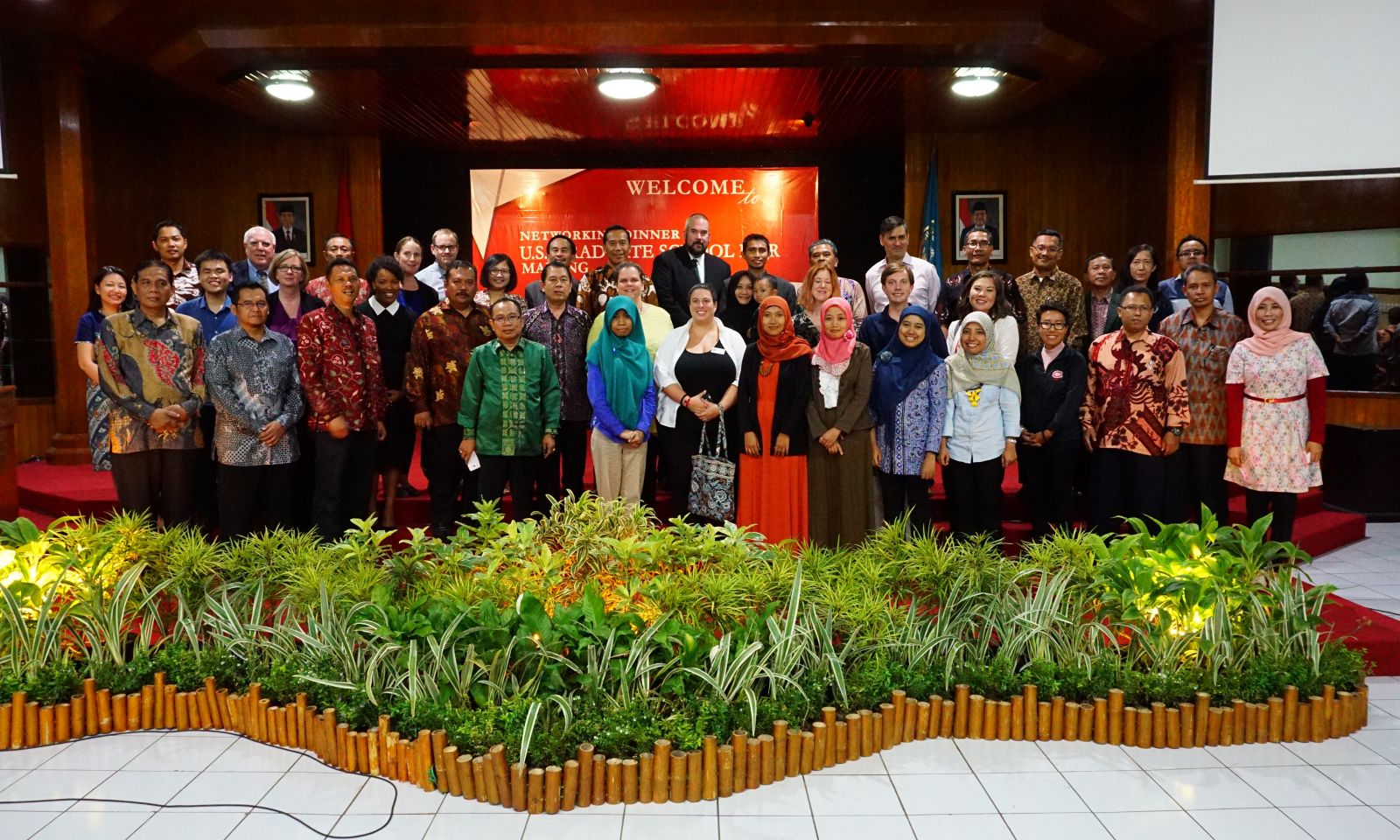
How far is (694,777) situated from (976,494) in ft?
7.35

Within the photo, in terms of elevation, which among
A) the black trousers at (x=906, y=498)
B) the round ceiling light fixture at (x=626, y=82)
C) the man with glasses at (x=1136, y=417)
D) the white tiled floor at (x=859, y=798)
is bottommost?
the white tiled floor at (x=859, y=798)

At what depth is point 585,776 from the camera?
108 inches


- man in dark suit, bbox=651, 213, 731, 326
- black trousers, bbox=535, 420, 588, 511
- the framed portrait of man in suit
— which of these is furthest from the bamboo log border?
the framed portrait of man in suit

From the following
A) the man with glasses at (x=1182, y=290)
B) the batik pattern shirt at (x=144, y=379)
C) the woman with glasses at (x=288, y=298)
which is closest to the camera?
the batik pattern shirt at (x=144, y=379)

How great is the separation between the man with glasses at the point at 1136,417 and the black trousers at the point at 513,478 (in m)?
2.61

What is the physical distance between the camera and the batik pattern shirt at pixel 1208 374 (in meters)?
4.54

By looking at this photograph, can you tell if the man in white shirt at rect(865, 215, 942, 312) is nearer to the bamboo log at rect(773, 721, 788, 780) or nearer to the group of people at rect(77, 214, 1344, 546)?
the group of people at rect(77, 214, 1344, 546)

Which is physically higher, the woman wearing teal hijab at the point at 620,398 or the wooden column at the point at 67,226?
the wooden column at the point at 67,226

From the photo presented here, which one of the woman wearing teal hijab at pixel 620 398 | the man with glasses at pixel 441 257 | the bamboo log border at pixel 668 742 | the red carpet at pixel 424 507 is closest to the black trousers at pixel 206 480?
the red carpet at pixel 424 507

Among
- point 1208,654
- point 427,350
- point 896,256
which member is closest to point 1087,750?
point 1208,654

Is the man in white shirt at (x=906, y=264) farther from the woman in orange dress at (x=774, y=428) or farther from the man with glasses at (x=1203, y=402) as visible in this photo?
the man with glasses at (x=1203, y=402)

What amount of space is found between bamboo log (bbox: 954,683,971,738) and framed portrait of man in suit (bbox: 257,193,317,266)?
23.5ft

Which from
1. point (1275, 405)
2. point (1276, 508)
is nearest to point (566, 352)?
point (1275, 405)

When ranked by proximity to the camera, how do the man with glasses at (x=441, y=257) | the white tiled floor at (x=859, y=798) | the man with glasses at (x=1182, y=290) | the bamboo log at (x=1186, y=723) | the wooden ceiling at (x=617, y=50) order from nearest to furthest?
the white tiled floor at (x=859, y=798)
the bamboo log at (x=1186, y=723)
the man with glasses at (x=1182, y=290)
the man with glasses at (x=441, y=257)
the wooden ceiling at (x=617, y=50)
